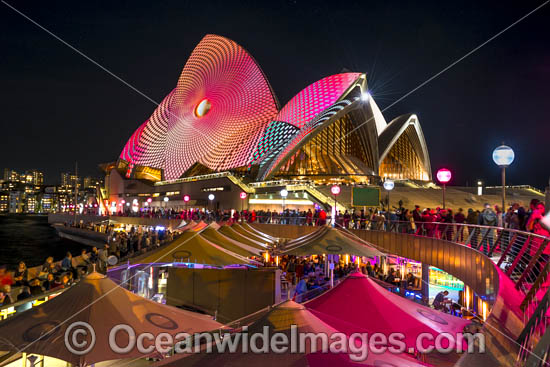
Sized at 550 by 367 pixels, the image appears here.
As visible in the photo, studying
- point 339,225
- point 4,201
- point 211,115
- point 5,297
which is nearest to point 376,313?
point 5,297

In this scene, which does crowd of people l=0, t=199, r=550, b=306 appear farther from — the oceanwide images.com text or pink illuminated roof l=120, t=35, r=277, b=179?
pink illuminated roof l=120, t=35, r=277, b=179

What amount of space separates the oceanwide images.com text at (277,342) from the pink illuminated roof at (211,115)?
141ft

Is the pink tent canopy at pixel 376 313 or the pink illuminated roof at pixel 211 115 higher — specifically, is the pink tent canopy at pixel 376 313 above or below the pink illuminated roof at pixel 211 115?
below

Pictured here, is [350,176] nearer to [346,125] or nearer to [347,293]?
[346,125]

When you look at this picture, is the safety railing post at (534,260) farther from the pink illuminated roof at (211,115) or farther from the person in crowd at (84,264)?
the pink illuminated roof at (211,115)

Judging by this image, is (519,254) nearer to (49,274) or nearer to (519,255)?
(519,255)

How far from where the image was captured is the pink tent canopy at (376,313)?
5.30m

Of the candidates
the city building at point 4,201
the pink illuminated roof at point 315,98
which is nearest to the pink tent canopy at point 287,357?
the pink illuminated roof at point 315,98

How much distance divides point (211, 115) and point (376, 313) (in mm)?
54551

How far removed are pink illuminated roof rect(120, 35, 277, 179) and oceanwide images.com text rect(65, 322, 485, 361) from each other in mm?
42830

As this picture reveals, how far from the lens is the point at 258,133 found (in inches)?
1965

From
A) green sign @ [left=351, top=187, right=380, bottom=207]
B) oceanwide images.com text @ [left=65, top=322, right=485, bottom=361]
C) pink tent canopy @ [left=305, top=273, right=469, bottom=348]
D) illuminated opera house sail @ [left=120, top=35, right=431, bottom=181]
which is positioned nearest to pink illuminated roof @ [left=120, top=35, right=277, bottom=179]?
illuminated opera house sail @ [left=120, top=35, right=431, bottom=181]

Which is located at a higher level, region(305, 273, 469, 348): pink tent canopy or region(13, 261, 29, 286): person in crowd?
region(305, 273, 469, 348): pink tent canopy

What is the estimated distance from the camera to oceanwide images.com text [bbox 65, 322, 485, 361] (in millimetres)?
3092
